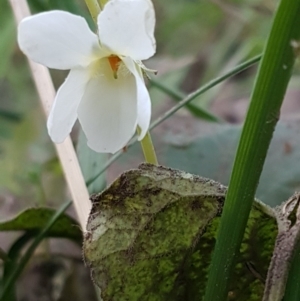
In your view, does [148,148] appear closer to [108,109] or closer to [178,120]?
[108,109]

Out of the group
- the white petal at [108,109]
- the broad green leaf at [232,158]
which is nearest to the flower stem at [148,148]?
the white petal at [108,109]

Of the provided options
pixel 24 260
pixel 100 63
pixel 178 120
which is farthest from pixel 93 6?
pixel 178 120

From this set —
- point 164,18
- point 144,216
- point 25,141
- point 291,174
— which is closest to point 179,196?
point 144,216

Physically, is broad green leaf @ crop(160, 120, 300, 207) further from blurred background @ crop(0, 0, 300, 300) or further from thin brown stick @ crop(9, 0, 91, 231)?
thin brown stick @ crop(9, 0, 91, 231)

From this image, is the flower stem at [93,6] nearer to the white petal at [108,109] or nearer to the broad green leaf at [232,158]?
the white petal at [108,109]

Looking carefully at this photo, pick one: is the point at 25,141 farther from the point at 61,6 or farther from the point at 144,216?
the point at 144,216
